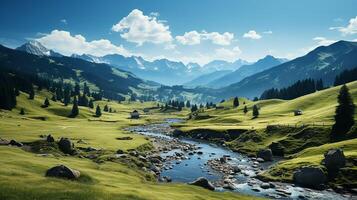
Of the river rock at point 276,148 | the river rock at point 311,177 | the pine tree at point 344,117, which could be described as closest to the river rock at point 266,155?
the river rock at point 276,148

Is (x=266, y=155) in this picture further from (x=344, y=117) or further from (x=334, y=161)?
(x=344, y=117)

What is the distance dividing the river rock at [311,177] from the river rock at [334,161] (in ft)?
16.1

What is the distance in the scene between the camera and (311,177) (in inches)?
2891

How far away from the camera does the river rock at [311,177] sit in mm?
73188

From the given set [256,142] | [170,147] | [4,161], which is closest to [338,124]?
[256,142]

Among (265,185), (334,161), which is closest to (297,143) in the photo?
(334,161)

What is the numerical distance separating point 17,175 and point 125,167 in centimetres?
2938

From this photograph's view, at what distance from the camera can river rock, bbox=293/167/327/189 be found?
7319cm

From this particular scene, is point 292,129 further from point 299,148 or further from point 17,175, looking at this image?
point 17,175

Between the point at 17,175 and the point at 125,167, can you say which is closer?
the point at 17,175

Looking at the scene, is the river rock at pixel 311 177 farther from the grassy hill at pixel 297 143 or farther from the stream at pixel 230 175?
the stream at pixel 230 175

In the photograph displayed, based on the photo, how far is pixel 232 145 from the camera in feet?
421

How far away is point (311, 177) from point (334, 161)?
28.1 ft

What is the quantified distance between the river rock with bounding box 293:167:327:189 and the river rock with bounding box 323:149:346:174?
4912 millimetres
